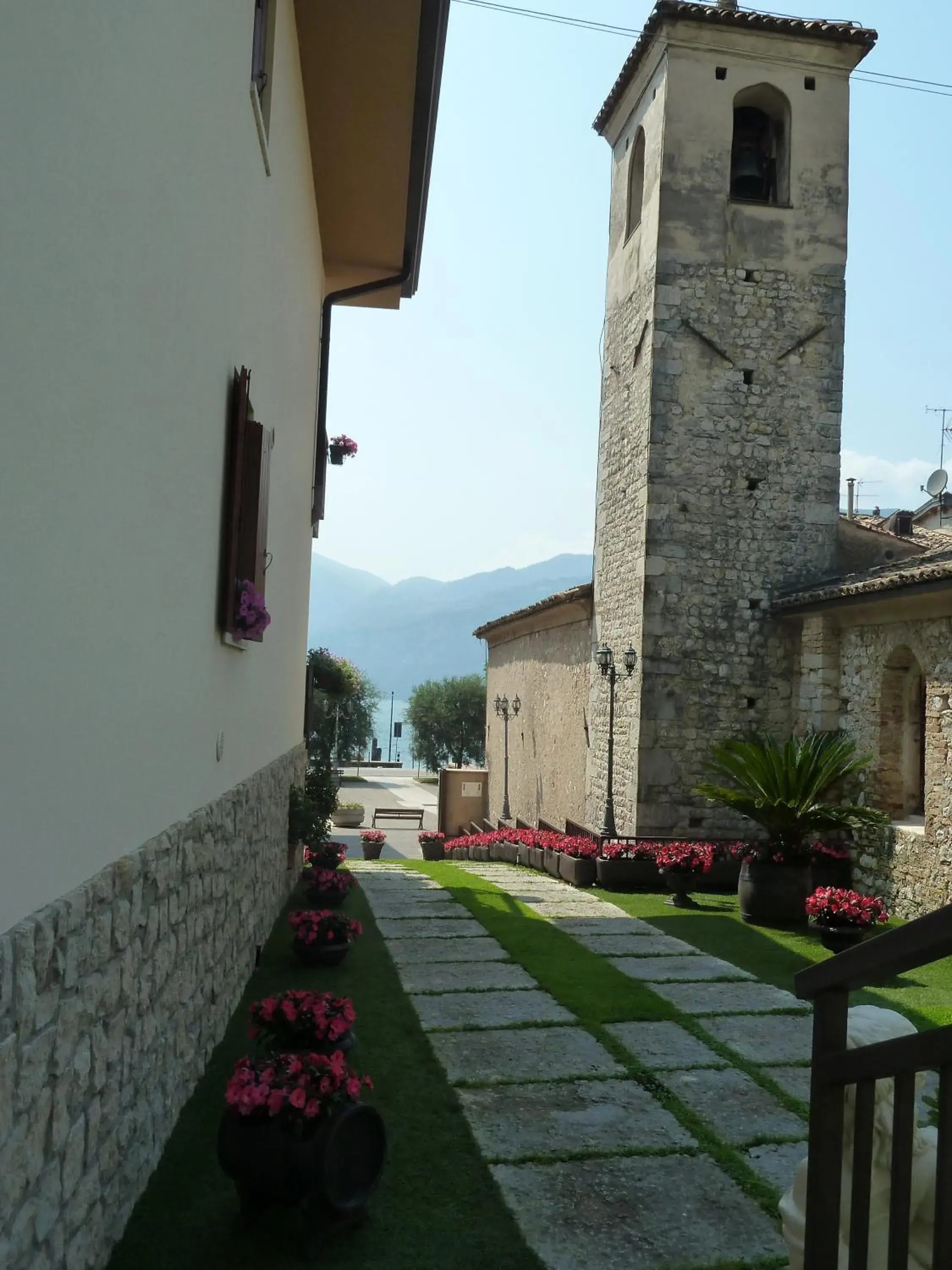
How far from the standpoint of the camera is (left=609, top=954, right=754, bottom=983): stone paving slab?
7.19 metres

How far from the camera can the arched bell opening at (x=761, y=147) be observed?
1498 cm

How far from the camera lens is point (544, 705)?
20.3 metres

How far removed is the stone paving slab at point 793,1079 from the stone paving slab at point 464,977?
6.18 ft

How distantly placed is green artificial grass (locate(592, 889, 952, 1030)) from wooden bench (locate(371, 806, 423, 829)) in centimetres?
2133

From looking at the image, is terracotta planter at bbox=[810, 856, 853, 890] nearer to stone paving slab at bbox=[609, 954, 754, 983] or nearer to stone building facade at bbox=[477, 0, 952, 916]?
stone paving slab at bbox=[609, 954, 754, 983]

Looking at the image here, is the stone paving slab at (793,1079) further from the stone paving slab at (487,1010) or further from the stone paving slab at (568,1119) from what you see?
the stone paving slab at (487,1010)

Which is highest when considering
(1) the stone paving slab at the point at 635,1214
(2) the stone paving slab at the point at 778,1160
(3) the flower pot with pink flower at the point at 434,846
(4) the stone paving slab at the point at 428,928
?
(2) the stone paving slab at the point at 778,1160

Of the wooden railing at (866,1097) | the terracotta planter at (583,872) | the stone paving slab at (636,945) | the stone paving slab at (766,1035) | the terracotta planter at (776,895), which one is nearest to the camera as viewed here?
the wooden railing at (866,1097)

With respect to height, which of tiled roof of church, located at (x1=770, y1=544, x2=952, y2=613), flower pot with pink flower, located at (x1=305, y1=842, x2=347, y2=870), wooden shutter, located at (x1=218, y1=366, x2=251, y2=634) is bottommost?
flower pot with pink flower, located at (x1=305, y1=842, x2=347, y2=870)

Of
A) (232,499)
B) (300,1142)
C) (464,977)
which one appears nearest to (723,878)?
(464,977)

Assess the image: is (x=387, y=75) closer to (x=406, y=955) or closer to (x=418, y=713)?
(x=406, y=955)

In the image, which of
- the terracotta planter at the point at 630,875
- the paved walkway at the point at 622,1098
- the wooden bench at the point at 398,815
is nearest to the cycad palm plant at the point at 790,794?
the terracotta planter at the point at 630,875

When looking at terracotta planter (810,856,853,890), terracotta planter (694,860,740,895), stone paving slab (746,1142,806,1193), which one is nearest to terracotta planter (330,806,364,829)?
terracotta planter (694,860,740,895)

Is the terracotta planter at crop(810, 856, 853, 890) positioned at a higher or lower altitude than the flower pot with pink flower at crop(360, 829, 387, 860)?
higher
